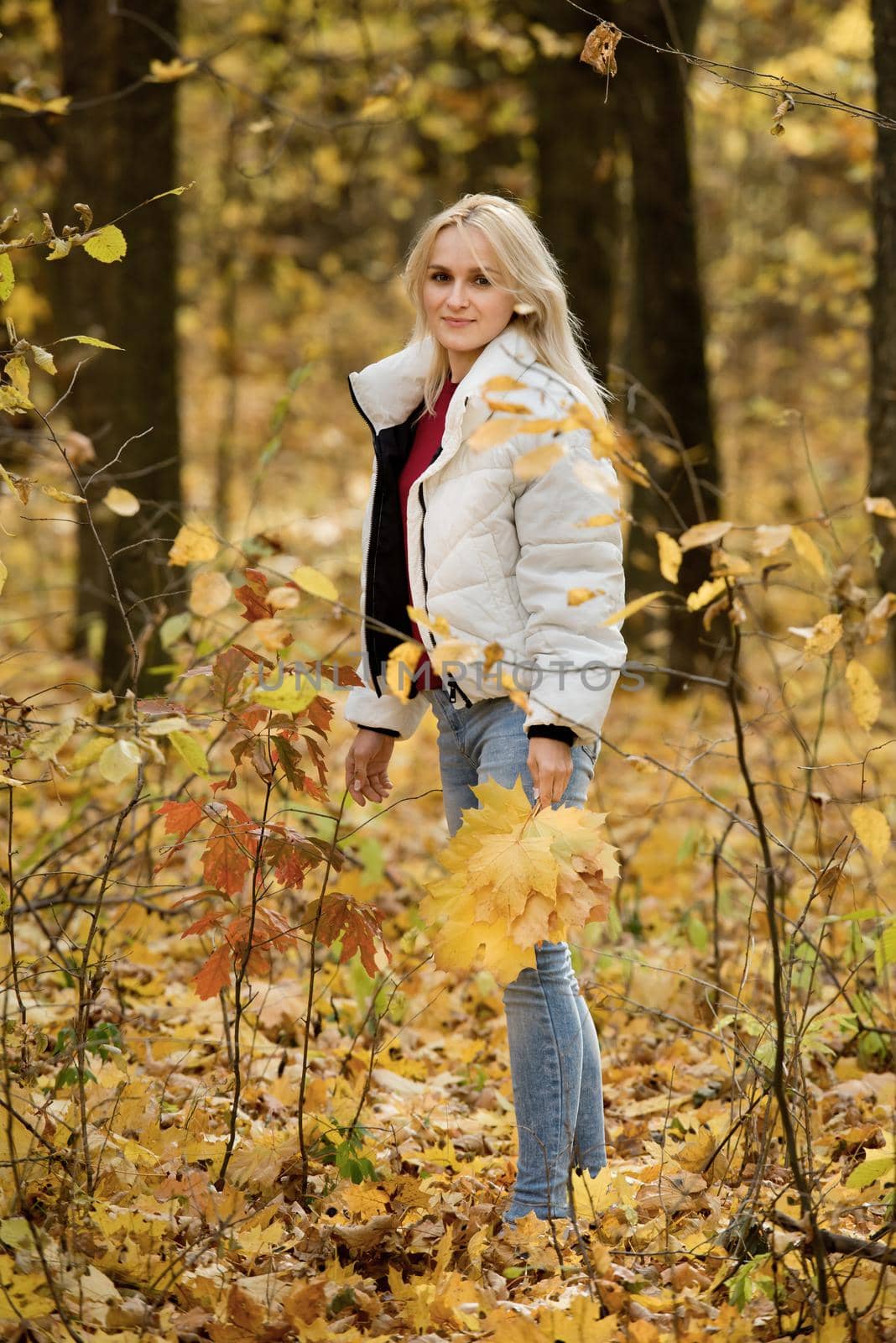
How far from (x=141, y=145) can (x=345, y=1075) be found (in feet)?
15.2

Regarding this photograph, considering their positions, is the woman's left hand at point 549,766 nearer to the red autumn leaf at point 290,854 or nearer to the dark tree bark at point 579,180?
the red autumn leaf at point 290,854

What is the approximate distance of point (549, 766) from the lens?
228 centimetres

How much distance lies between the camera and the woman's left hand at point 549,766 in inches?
89.7

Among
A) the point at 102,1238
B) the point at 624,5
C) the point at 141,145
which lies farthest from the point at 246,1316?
the point at 624,5

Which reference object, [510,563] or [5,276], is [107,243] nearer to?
[5,276]

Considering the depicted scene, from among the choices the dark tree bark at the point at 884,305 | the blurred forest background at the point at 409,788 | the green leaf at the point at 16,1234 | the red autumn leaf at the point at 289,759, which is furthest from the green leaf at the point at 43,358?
the dark tree bark at the point at 884,305

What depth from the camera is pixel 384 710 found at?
107 inches

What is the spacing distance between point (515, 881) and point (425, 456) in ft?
3.25

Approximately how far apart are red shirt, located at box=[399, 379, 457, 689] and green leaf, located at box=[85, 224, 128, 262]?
734 millimetres

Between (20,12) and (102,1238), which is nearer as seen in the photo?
(102,1238)

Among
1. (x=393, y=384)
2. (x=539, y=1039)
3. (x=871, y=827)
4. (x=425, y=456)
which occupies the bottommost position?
(x=539, y=1039)

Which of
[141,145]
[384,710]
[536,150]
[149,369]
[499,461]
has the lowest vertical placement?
[384,710]

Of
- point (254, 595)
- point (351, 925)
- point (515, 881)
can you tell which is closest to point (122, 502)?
point (254, 595)

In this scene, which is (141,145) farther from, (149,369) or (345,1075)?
(345,1075)
